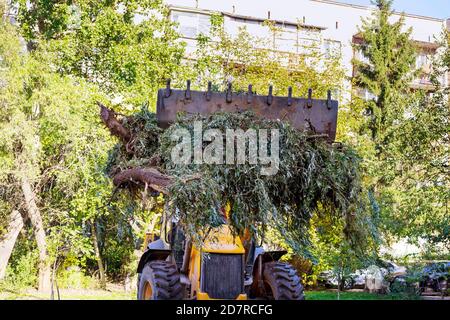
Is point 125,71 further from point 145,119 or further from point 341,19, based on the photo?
point 341,19

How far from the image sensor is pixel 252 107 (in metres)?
6.96

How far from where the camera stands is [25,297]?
47.3 ft

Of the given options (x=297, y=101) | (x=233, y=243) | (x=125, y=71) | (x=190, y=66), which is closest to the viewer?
(x=233, y=243)

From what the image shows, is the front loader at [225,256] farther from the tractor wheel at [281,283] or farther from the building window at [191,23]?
the building window at [191,23]

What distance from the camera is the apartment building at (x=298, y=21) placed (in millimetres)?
21656

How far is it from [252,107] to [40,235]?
9.63 meters

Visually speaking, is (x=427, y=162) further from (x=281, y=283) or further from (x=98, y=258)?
(x=281, y=283)

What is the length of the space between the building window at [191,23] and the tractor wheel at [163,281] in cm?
1609

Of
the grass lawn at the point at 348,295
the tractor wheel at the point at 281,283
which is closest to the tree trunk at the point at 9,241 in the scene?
the grass lawn at the point at 348,295

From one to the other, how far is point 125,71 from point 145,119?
30.7 ft

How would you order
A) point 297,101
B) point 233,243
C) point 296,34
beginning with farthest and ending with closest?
point 296,34
point 297,101
point 233,243

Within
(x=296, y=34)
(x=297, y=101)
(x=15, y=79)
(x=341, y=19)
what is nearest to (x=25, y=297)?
(x=15, y=79)
